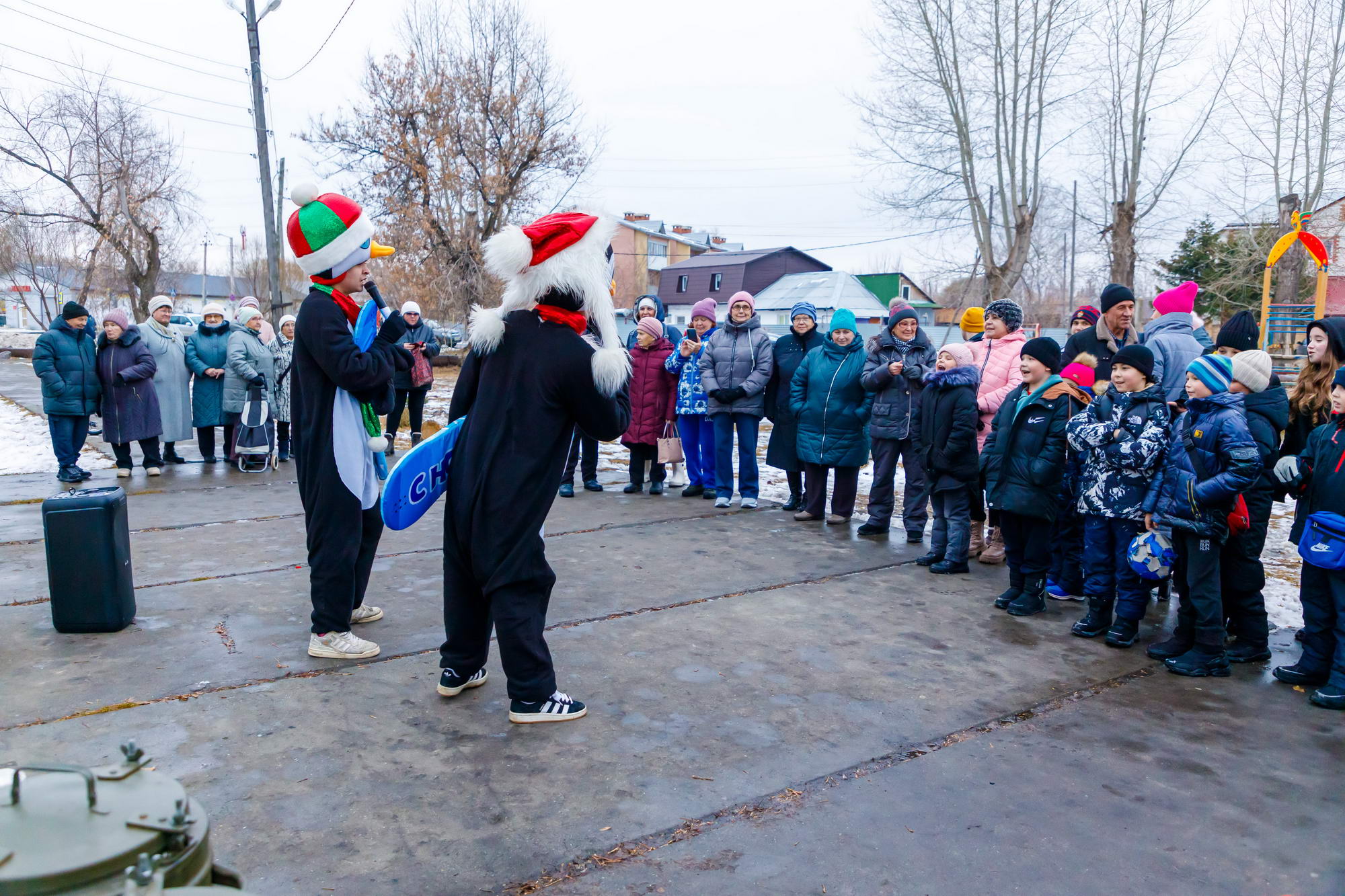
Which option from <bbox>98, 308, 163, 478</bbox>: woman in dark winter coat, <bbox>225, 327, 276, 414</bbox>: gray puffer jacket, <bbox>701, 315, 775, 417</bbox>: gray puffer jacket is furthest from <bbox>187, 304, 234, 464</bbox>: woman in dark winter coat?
<bbox>701, 315, 775, 417</bbox>: gray puffer jacket

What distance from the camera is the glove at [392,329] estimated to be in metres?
4.44

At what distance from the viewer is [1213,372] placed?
465 centimetres

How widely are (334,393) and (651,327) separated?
15.7 feet

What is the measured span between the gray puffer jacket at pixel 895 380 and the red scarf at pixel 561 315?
12.8ft

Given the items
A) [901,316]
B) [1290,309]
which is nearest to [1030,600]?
[901,316]

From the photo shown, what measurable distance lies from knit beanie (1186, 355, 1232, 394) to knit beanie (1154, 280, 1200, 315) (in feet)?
5.71

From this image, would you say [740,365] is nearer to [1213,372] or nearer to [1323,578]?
[1213,372]

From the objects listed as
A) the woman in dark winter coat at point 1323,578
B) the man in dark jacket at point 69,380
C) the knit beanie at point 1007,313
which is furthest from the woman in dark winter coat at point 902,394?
the man in dark jacket at point 69,380

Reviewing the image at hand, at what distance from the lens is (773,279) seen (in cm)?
5441

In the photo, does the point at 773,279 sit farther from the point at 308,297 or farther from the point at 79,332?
the point at 308,297

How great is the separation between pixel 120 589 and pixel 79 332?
565 cm

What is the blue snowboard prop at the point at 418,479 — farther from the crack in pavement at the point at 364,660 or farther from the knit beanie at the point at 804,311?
the knit beanie at the point at 804,311

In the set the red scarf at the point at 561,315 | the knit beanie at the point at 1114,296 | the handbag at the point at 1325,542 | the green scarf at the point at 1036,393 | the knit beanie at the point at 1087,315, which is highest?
the knit beanie at the point at 1114,296

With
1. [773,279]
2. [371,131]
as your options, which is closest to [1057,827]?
[371,131]
